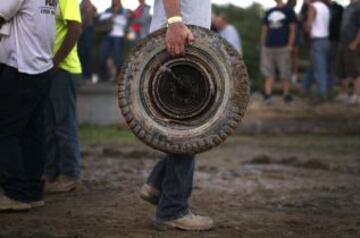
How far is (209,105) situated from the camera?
20.6ft

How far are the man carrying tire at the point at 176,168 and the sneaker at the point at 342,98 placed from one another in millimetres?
10504

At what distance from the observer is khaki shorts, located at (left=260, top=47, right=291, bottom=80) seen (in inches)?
662

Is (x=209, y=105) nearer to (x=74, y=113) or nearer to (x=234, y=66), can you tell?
(x=234, y=66)

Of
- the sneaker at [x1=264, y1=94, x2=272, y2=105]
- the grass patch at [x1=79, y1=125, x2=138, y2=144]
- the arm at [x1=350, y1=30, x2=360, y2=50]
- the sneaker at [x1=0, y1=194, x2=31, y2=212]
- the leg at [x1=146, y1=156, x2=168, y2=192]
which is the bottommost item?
the grass patch at [x1=79, y1=125, x2=138, y2=144]

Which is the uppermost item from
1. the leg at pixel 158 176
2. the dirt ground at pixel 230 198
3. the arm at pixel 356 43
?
the arm at pixel 356 43

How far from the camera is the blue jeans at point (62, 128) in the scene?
812 cm

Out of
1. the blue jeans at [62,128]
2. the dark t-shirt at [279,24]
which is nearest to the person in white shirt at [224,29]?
the dark t-shirt at [279,24]

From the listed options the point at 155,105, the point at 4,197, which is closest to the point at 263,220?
the point at 155,105

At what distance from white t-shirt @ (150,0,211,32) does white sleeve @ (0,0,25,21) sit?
104 centimetres

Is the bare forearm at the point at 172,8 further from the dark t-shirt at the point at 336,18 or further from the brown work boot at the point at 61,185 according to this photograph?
the dark t-shirt at the point at 336,18

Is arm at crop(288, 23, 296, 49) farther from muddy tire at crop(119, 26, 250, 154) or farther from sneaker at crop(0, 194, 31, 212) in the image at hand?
muddy tire at crop(119, 26, 250, 154)

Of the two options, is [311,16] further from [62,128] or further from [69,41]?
[69,41]

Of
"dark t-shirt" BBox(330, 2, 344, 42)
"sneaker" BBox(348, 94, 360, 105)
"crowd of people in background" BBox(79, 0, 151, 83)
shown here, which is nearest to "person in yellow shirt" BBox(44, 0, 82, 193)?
"crowd of people in background" BBox(79, 0, 151, 83)

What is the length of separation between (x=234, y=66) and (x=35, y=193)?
2.06m
